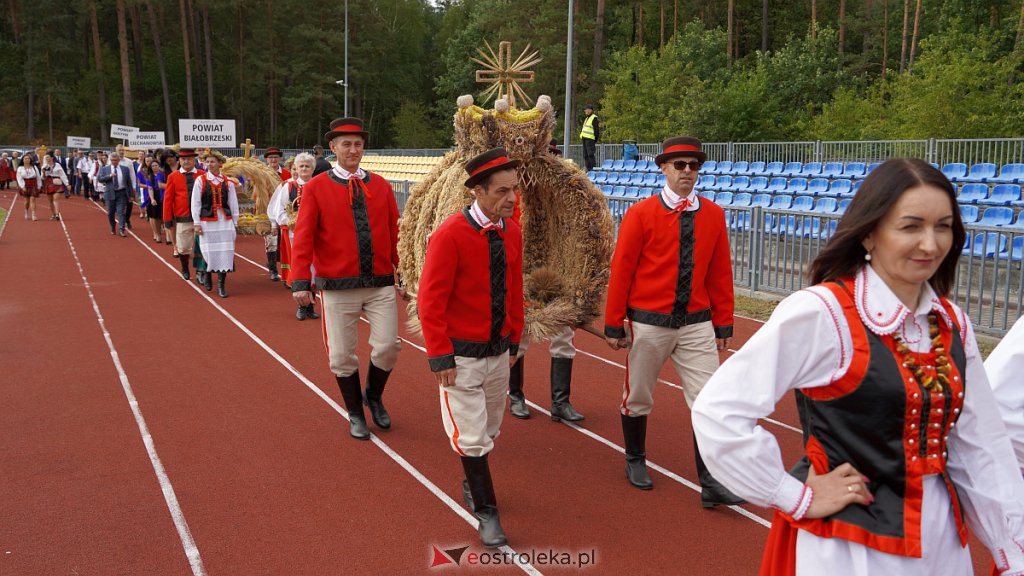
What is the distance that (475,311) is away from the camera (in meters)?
4.80

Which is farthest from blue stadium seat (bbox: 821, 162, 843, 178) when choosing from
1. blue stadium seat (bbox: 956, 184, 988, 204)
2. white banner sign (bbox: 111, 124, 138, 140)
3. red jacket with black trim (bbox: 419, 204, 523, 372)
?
white banner sign (bbox: 111, 124, 138, 140)

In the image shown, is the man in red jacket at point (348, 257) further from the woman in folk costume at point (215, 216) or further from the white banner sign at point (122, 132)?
the white banner sign at point (122, 132)

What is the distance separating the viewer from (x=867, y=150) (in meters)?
19.2

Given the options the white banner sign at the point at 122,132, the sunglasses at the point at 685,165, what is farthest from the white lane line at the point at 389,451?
the white banner sign at the point at 122,132

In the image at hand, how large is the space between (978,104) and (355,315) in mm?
19670

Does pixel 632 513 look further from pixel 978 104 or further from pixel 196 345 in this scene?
pixel 978 104

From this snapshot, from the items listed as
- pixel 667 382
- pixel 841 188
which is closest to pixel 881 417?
pixel 667 382

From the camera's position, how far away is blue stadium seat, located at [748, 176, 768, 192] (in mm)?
18500

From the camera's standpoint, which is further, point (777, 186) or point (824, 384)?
point (777, 186)

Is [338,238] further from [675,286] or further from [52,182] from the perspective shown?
[52,182]

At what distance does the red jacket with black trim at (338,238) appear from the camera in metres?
6.48

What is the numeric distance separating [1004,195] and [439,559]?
44.6 feet

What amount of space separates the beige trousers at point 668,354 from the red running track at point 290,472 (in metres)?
0.69

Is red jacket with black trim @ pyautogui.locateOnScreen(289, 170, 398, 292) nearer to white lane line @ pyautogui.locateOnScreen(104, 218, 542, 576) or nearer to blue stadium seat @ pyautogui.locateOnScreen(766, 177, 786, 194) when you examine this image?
white lane line @ pyautogui.locateOnScreen(104, 218, 542, 576)
